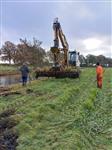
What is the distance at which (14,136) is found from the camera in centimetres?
1031

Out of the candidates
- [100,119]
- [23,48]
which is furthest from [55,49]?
[23,48]

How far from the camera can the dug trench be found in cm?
958

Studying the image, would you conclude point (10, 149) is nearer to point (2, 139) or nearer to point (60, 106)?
point (2, 139)

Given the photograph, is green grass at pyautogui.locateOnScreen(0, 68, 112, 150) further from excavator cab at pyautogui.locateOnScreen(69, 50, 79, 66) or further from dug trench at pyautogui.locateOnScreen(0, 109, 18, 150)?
excavator cab at pyautogui.locateOnScreen(69, 50, 79, 66)

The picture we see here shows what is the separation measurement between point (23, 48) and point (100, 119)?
69.3 m

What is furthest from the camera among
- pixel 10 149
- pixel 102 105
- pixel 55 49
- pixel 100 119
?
pixel 55 49

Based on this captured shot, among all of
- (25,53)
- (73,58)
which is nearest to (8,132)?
(73,58)

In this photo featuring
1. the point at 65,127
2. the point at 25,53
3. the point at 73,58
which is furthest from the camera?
the point at 25,53

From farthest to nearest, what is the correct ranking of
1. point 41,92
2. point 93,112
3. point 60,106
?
1. point 41,92
2. point 60,106
3. point 93,112

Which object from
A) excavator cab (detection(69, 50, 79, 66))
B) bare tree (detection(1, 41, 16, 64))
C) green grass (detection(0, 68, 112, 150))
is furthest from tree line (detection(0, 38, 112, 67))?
green grass (detection(0, 68, 112, 150))

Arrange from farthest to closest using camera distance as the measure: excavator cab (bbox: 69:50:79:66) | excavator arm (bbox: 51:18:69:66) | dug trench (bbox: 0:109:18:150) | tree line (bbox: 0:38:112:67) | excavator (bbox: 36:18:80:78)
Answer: tree line (bbox: 0:38:112:67) < excavator cab (bbox: 69:50:79:66) < excavator arm (bbox: 51:18:69:66) < excavator (bbox: 36:18:80:78) < dug trench (bbox: 0:109:18:150)

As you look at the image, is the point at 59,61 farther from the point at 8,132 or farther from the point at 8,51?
the point at 8,51

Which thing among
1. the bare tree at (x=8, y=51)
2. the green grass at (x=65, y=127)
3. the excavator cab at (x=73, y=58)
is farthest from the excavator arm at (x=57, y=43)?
the bare tree at (x=8, y=51)

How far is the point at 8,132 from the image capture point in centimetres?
1070
